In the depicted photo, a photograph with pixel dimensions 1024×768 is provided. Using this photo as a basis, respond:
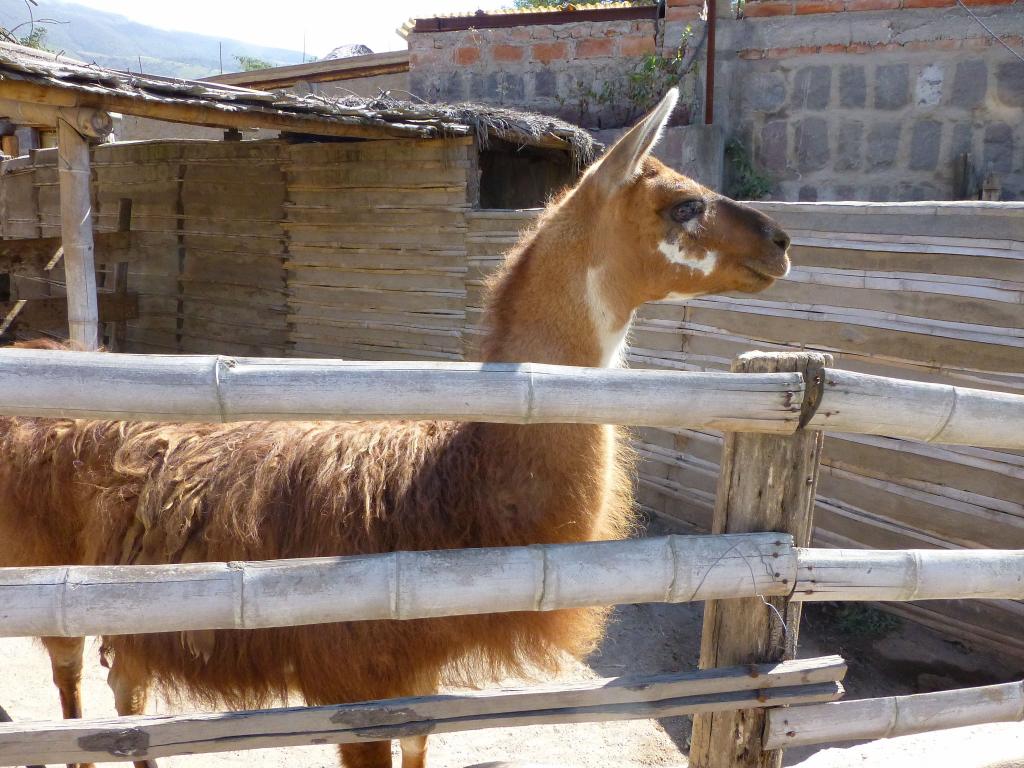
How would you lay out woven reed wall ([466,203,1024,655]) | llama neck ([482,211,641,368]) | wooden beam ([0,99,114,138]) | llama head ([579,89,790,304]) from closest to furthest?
llama neck ([482,211,641,368]) → llama head ([579,89,790,304]) → woven reed wall ([466,203,1024,655]) → wooden beam ([0,99,114,138])

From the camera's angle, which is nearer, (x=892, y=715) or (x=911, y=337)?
(x=892, y=715)

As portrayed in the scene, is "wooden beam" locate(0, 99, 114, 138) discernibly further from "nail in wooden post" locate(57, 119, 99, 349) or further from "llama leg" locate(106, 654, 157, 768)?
"llama leg" locate(106, 654, 157, 768)

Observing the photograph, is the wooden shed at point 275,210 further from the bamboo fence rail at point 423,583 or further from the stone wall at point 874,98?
the bamboo fence rail at point 423,583

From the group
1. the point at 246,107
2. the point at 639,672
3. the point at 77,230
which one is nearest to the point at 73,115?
the point at 77,230

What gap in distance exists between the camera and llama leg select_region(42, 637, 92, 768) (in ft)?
10.9

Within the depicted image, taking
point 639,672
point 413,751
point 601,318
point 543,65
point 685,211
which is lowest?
point 639,672

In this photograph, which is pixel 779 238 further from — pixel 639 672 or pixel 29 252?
pixel 29 252

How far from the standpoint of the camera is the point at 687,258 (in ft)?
9.39

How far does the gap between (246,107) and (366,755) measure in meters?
4.40

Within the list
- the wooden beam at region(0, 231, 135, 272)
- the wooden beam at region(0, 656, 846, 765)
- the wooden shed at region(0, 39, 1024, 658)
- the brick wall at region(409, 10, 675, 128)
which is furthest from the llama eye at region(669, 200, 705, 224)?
the wooden beam at region(0, 231, 135, 272)

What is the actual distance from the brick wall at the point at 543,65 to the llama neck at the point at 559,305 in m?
6.38

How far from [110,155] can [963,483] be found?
36.0ft

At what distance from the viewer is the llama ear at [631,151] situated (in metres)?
2.57

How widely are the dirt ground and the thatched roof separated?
3108mm
